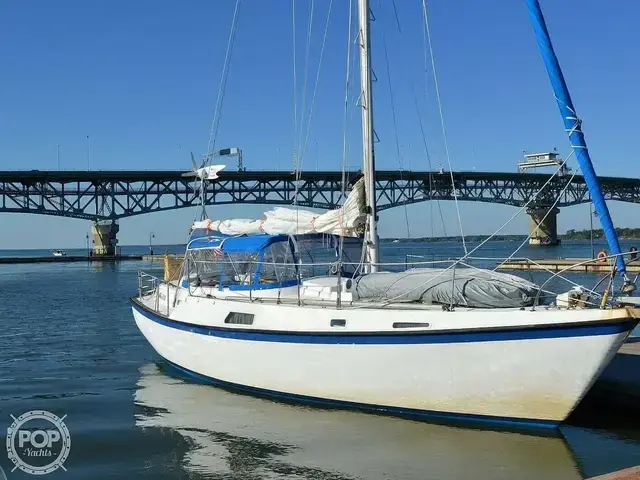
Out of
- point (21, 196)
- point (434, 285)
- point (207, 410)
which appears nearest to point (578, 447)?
point (434, 285)

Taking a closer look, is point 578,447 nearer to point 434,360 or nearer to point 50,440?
point 434,360

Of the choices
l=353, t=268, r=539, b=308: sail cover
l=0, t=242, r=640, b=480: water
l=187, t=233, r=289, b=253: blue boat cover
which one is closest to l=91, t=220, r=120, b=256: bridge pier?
l=0, t=242, r=640, b=480: water

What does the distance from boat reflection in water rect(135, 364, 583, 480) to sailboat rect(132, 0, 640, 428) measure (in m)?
0.34

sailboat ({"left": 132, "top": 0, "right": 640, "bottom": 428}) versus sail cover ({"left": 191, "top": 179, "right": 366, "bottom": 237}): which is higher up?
sail cover ({"left": 191, "top": 179, "right": 366, "bottom": 237})

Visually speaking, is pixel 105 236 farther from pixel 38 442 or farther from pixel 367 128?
pixel 38 442

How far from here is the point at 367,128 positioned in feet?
45.4

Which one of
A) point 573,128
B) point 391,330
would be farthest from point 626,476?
point 573,128

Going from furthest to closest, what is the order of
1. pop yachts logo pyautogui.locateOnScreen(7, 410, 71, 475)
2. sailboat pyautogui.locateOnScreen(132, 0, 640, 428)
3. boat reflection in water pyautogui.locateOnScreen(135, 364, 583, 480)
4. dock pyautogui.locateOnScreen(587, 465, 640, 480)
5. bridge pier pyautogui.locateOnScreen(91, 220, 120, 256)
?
bridge pier pyautogui.locateOnScreen(91, 220, 120, 256) → pop yachts logo pyautogui.locateOnScreen(7, 410, 71, 475) → sailboat pyautogui.locateOnScreen(132, 0, 640, 428) → boat reflection in water pyautogui.locateOnScreen(135, 364, 583, 480) → dock pyautogui.locateOnScreen(587, 465, 640, 480)

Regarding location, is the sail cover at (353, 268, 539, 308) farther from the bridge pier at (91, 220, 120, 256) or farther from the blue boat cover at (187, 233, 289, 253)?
the bridge pier at (91, 220, 120, 256)

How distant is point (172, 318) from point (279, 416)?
159 inches

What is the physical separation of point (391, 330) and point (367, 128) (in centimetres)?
543

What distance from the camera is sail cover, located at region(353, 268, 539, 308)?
395 inches

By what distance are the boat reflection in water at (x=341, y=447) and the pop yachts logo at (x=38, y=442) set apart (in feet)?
4.55

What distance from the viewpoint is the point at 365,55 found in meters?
13.7
